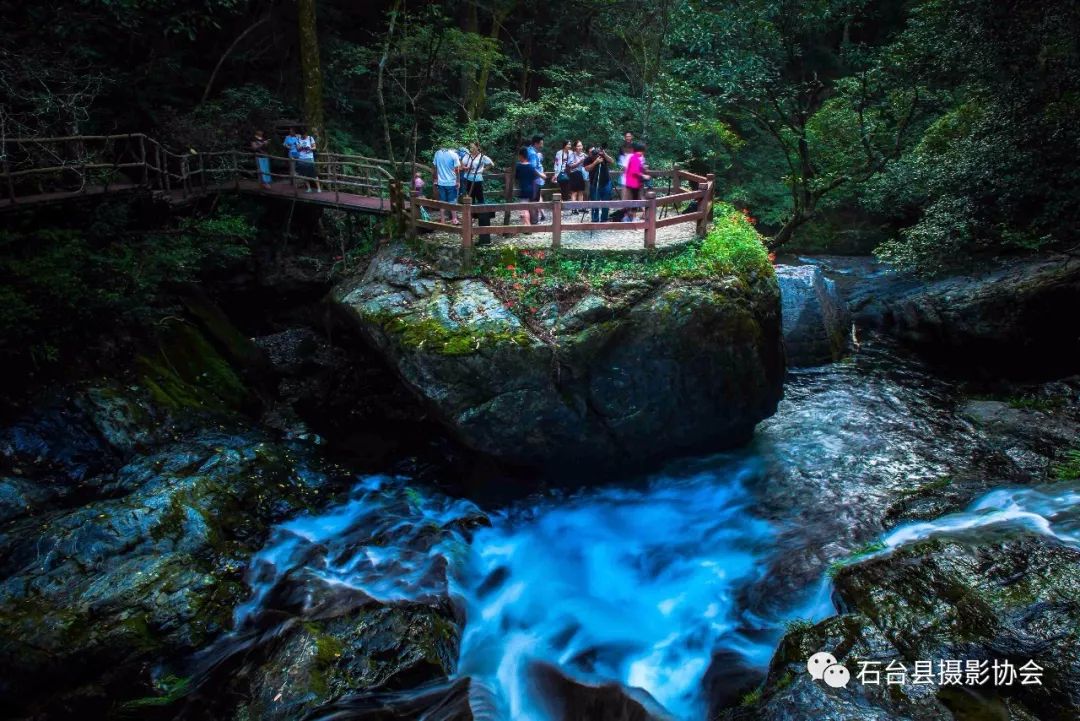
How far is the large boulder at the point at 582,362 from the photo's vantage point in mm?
10258

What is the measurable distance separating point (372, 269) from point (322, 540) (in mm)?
5098

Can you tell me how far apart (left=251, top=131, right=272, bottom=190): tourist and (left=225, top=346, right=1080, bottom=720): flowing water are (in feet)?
28.5

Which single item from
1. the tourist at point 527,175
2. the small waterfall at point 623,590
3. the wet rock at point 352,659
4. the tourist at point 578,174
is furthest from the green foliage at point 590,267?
the wet rock at point 352,659

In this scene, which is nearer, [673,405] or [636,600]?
[636,600]

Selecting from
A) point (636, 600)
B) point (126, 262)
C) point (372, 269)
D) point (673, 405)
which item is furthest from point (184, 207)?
point (636, 600)

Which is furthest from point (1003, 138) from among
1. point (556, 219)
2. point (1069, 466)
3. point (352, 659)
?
point (352, 659)

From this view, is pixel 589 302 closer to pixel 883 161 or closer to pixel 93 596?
pixel 93 596

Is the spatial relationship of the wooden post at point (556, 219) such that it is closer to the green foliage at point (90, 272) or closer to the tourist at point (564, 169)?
the tourist at point (564, 169)

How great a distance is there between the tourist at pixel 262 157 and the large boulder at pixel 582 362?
672 cm

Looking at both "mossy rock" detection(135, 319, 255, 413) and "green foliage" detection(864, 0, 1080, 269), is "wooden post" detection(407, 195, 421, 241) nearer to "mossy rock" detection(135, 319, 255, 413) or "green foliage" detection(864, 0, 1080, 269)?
"mossy rock" detection(135, 319, 255, 413)

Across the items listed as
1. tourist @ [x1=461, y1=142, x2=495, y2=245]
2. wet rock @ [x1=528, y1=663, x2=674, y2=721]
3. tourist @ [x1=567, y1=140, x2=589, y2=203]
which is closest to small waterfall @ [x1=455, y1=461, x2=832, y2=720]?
wet rock @ [x1=528, y1=663, x2=674, y2=721]

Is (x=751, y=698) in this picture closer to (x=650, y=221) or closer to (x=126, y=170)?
(x=650, y=221)

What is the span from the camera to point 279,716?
264 inches

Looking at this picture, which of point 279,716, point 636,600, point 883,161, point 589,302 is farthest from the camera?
point 883,161
